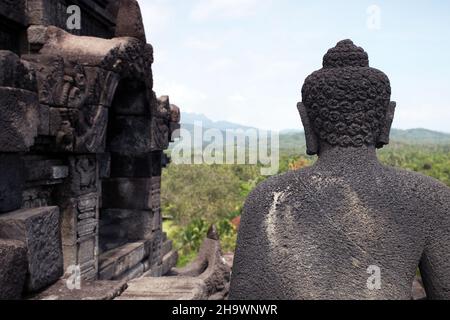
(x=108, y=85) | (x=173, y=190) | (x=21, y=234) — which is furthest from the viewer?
(x=173, y=190)

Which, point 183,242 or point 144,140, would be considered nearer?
point 144,140

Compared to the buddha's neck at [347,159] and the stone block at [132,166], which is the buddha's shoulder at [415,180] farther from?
the stone block at [132,166]

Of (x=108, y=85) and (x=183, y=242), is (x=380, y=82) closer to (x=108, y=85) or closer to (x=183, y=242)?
(x=108, y=85)

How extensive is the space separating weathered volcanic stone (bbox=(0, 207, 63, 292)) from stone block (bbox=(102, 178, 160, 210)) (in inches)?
178

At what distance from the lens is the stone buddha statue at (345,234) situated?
162 centimetres

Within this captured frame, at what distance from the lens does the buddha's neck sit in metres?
1.74

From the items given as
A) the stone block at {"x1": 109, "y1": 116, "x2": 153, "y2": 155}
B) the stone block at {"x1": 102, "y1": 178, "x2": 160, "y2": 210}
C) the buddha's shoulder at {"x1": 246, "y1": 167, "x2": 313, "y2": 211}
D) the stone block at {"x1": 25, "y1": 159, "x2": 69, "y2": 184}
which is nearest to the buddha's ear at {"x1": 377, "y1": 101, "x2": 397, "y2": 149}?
the buddha's shoulder at {"x1": 246, "y1": 167, "x2": 313, "y2": 211}

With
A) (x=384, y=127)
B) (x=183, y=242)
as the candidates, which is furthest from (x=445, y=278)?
(x=183, y=242)

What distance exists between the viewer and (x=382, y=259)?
162 cm

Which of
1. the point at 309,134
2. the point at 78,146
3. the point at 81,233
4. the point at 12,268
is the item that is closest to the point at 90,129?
the point at 78,146

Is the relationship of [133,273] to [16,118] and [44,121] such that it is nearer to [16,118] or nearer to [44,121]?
[44,121]

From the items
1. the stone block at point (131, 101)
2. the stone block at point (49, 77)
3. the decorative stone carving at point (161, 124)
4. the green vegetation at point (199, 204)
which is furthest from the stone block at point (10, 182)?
the green vegetation at point (199, 204)

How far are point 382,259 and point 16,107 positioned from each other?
2.10m

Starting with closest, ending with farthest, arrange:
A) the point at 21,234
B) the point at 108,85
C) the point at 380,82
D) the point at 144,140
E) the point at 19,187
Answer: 1. the point at 380,82
2. the point at 21,234
3. the point at 19,187
4. the point at 108,85
5. the point at 144,140
